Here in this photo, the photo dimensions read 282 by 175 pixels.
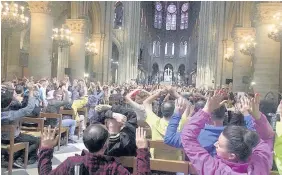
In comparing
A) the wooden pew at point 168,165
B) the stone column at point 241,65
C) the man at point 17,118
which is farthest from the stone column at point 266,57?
the wooden pew at point 168,165

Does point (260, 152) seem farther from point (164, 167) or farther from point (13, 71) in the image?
point (13, 71)

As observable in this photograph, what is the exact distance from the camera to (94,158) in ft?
9.39

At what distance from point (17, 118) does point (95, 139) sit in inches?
137

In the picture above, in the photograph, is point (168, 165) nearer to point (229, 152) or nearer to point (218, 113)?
point (218, 113)

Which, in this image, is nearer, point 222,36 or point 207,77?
point 222,36

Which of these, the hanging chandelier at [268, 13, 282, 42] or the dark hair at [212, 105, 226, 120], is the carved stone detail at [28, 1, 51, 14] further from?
the dark hair at [212, 105, 226, 120]

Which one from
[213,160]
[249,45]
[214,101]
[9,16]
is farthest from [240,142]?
[249,45]

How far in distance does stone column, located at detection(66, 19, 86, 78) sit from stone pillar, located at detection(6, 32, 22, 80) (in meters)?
3.27

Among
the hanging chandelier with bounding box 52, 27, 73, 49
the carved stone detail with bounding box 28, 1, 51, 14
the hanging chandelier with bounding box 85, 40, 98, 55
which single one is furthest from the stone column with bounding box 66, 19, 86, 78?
the carved stone detail with bounding box 28, 1, 51, 14

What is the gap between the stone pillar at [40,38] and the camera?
1559 centimetres

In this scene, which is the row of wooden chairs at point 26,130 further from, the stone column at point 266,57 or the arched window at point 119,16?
the arched window at point 119,16

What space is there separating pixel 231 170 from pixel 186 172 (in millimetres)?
1046

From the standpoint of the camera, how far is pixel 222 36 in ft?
89.7

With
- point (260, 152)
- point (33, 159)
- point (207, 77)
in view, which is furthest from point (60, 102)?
point (207, 77)
